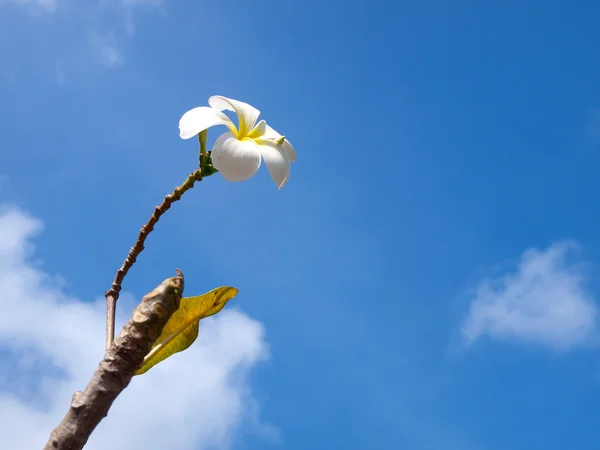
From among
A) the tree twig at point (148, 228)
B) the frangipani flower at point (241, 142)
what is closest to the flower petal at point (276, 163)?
the frangipani flower at point (241, 142)

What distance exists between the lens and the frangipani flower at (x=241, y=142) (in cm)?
129

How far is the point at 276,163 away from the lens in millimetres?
1379

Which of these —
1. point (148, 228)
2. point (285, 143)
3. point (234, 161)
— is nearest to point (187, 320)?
point (148, 228)

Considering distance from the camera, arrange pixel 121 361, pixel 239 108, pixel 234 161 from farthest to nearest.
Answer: pixel 239 108, pixel 234 161, pixel 121 361

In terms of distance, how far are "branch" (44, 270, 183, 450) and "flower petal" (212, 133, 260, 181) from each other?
27cm

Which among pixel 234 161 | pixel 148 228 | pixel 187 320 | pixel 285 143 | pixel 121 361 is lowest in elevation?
pixel 121 361

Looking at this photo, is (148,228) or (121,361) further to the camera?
(148,228)

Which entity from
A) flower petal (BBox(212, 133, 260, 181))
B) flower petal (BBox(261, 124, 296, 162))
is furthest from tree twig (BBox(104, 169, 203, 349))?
flower petal (BBox(261, 124, 296, 162))

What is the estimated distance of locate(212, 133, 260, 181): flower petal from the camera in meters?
1.29

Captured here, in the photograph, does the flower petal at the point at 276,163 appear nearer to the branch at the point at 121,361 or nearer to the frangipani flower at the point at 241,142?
the frangipani flower at the point at 241,142

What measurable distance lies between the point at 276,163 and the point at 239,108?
178 millimetres


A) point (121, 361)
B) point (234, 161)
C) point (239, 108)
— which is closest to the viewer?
point (121, 361)

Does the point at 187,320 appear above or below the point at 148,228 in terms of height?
below

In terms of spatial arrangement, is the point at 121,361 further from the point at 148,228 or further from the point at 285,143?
the point at 285,143
